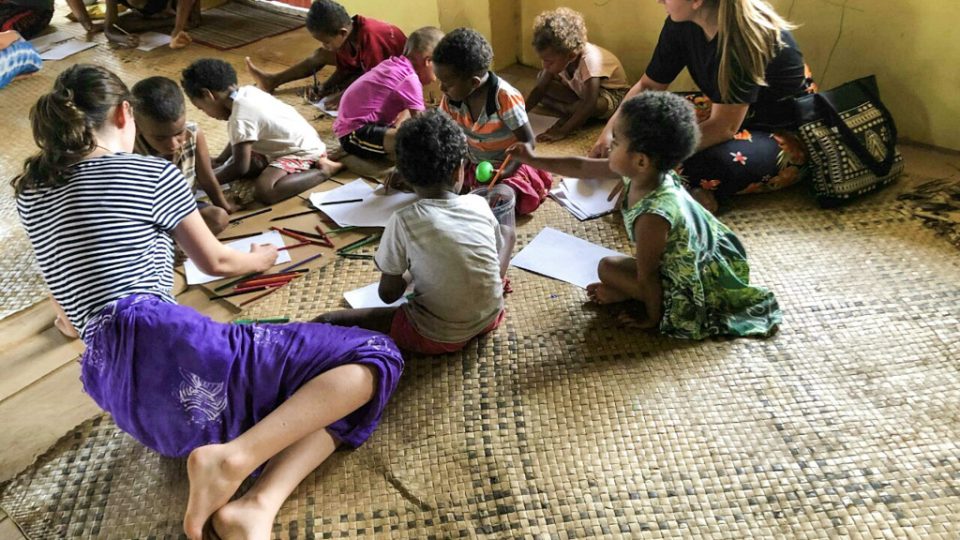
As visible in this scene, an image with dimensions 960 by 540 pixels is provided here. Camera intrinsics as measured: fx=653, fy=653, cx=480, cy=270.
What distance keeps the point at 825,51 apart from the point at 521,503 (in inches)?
80.2

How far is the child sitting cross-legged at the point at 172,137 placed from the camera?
A: 1925 mm

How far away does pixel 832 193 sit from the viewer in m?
2.04

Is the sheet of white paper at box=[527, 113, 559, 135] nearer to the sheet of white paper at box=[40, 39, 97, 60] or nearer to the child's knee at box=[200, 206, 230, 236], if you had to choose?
the child's knee at box=[200, 206, 230, 236]

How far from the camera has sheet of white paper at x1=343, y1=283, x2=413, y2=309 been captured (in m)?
1.81

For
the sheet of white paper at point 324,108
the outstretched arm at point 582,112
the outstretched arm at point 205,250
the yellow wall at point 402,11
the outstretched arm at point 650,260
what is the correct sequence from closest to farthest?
1. the outstretched arm at point 205,250
2. the outstretched arm at point 650,260
3. the outstretched arm at point 582,112
4. the sheet of white paper at point 324,108
5. the yellow wall at point 402,11

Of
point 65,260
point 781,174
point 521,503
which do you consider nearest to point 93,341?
point 65,260

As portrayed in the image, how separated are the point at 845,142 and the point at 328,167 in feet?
5.79

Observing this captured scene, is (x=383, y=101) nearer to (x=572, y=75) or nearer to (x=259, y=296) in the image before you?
(x=572, y=75)

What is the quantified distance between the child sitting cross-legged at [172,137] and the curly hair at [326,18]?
2.91 ft

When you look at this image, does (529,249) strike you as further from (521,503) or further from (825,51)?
(825,51)

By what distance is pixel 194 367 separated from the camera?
48.2 inches

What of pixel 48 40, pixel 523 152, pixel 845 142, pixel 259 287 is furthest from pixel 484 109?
pixel 48 40

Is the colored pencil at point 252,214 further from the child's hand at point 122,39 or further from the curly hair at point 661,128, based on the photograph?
the child's hand at point 122,39

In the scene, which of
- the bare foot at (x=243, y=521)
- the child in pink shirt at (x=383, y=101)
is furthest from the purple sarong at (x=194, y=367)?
the child in pink shirt at (x=383, y=101)
